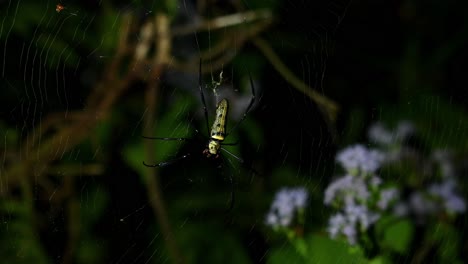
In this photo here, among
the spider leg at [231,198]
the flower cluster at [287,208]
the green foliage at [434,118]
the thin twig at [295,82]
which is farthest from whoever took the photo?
the green foliage at [434,118]

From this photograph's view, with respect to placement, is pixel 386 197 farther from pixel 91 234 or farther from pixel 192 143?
pixel 91 234

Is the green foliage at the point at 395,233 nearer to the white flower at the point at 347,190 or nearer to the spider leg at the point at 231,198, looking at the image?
the white flower at the point at 347,190

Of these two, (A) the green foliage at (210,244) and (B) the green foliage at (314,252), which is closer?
(B) the green foliage at (314,252)

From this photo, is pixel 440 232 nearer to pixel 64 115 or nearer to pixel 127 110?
pixel 127 110

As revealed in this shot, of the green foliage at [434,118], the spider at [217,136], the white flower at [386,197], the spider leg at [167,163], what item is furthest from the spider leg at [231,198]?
the green foliage at [434,118]

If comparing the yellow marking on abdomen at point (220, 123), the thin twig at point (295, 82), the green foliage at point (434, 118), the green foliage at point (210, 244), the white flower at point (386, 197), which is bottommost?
the green foliage at point (210, 244)

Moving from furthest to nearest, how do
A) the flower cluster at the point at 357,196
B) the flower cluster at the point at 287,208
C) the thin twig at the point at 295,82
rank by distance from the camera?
the thin twig at the point at 295,82 < the flower cluster at the point at 287,208 < the flower cluster at the point at 357,196

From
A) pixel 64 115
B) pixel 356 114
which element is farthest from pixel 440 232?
pixel 64 115
